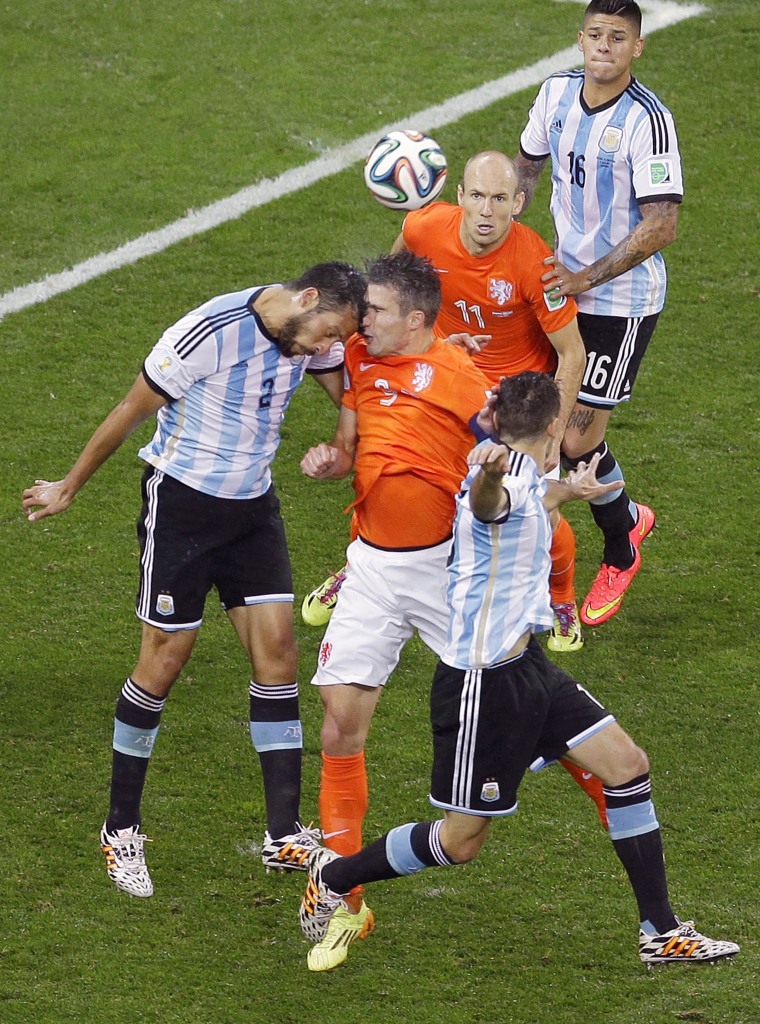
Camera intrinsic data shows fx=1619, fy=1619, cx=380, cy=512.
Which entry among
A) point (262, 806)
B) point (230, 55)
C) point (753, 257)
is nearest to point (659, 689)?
point (262, 806)

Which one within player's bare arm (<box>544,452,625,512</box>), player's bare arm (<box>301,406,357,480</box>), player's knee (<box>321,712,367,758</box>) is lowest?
player's knee (<box>321,712,367,758</box>)

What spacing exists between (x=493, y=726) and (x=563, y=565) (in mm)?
2013

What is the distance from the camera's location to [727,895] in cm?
550

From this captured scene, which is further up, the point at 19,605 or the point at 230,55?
the point at 230,55

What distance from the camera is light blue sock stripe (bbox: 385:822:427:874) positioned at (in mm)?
5023

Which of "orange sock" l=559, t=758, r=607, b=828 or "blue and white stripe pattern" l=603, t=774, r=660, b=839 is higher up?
"blue and white stripe pattern" l=603, t=774, r=660, b=839

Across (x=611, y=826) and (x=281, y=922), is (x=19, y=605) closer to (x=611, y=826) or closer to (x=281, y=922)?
(x=281, y=922)

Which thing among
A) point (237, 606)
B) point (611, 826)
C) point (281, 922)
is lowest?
point (281, 922)

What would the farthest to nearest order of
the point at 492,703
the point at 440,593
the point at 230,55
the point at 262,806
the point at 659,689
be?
the point at 230,55
the point at 659,689
the point at 262,806
the point at 440,593
the point at 492,703

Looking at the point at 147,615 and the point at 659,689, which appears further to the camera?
the point at 659,689

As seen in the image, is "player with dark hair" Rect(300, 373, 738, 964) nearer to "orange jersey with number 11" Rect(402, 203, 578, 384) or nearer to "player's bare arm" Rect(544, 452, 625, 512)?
"player's bare arm" Rect(544, 452, 625, 512)

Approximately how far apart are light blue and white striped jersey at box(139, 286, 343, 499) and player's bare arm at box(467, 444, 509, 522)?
3.38 feet

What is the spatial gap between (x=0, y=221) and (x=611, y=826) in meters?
6.68

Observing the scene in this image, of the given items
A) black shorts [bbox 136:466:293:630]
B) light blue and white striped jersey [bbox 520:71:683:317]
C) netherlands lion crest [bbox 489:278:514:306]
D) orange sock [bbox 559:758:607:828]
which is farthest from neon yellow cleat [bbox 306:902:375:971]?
light blue and white striped jersey [bbox 520:71:683:317]
